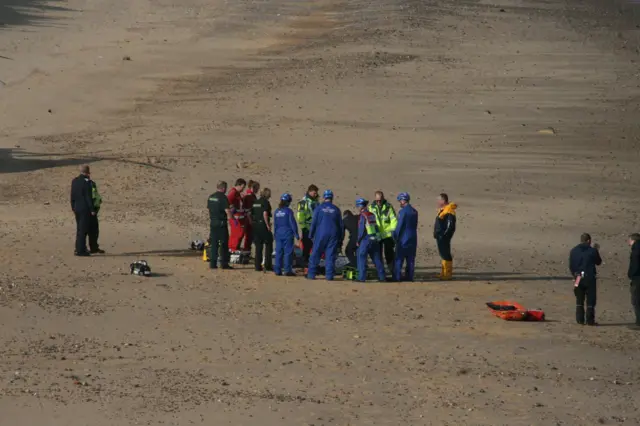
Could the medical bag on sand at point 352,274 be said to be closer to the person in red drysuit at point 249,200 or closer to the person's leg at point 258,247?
the person's leg at point 258,247

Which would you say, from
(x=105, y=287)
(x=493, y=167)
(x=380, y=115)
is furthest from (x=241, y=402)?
(x=380, y=115)

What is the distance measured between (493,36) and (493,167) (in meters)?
18.2

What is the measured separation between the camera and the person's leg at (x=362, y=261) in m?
23.0

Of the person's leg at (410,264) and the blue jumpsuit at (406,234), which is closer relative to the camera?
the blue jumpsuit at (406,234)

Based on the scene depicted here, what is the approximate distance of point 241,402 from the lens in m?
16.2

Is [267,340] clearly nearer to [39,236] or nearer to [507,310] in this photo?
[507,310]

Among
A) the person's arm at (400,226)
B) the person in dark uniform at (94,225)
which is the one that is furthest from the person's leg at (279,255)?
the person in dark uniform at (94,225)

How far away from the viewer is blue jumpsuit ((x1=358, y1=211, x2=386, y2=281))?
75.2 feet

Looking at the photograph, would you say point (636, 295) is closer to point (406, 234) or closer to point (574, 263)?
point (574, 263)

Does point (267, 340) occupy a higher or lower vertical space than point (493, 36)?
lower

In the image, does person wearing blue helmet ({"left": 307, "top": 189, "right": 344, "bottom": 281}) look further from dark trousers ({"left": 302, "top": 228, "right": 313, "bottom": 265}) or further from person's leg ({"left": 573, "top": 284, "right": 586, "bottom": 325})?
person's leg ({"left": 573, "top": 284, "right": 586, "bottom": 325})

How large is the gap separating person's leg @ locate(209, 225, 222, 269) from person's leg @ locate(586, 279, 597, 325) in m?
6.17

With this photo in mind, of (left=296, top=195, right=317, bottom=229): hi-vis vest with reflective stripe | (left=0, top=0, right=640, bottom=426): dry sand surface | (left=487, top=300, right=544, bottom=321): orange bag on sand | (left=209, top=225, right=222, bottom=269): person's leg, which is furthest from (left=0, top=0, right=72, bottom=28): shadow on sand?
(left=487, top=300, right=544, bottom=321): orange bag on sand

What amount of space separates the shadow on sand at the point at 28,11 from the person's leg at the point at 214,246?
136 feet
